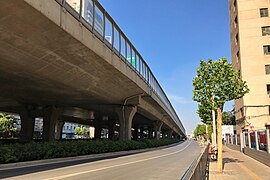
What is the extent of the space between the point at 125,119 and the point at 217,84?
19.7 m

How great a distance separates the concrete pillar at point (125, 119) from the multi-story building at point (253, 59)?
15.7m

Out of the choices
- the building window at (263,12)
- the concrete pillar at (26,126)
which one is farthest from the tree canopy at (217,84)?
the building window at (263,12)

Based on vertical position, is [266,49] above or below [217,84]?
above

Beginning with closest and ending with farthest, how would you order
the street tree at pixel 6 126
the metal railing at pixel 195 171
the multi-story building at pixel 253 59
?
the metal railing at pixel 195 171 → the multi-story building at pixel 253 59 → the street tree at pixel 6 126

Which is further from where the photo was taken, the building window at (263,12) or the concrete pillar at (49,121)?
the building window at (263,12)

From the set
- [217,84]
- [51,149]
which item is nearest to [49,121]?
[51,149]

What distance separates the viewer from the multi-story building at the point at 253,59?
117 feet

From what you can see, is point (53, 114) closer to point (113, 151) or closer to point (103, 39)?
point (113, 151)

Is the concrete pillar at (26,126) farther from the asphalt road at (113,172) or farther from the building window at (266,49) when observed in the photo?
the building window at (266,49)

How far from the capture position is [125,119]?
105 ft

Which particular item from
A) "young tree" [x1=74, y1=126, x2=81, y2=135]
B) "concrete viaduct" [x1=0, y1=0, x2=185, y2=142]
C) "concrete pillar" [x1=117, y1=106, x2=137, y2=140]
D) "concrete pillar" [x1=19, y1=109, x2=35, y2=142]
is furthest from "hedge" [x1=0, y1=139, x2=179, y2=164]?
"young tree" [x1=74, y1=126, x2=81, y2=135]

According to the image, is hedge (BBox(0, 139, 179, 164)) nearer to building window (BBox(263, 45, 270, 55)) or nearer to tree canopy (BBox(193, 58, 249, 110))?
tree canopy (BBox(193, 58, 249, 110))

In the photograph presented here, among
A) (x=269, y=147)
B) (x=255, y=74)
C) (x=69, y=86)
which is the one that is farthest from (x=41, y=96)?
(x=255, y=74)

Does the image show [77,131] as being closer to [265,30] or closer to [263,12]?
[265,30]
